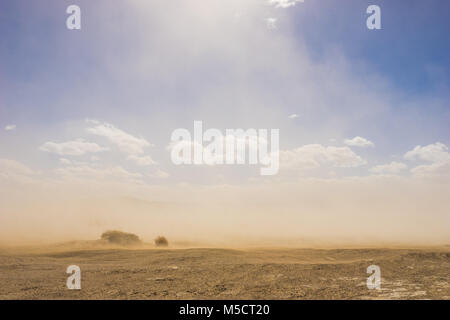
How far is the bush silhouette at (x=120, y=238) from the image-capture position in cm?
3005

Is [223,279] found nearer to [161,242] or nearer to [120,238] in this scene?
[161,242]

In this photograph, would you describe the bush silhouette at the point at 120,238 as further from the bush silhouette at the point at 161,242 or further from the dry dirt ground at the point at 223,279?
the dry dirt ground at the point at 223,279

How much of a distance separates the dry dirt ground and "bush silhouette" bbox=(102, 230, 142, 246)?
14.6m

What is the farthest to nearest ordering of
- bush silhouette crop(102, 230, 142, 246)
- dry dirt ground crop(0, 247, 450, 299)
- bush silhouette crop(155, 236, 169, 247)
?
bush silhouette crop(102, 230, 142, 246), bush silhouette crop(155, 236, 169, 247), dry dirt ground crop(0, 247, 450, 299)

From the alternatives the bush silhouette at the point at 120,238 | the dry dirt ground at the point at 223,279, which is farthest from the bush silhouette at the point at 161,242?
the dry dirt ground at the point at 223,279

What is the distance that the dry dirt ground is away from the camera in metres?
9.26

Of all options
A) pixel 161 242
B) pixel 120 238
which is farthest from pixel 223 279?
pixel 120 238

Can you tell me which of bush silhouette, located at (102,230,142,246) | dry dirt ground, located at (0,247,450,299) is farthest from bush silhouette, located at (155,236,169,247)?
dry dirt ground, located at (0,247,450,299)

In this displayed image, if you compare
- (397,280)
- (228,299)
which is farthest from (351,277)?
(228,299)

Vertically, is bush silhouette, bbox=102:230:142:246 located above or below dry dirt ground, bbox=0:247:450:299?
below

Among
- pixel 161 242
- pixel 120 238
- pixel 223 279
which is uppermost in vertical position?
pixel 223 279

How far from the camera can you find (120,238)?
99.8 feet

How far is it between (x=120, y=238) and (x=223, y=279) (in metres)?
22.1

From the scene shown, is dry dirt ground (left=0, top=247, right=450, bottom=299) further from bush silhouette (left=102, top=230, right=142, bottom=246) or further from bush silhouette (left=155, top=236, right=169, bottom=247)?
bush silhouette (left=102, top=230, right=142, bottom=246)
